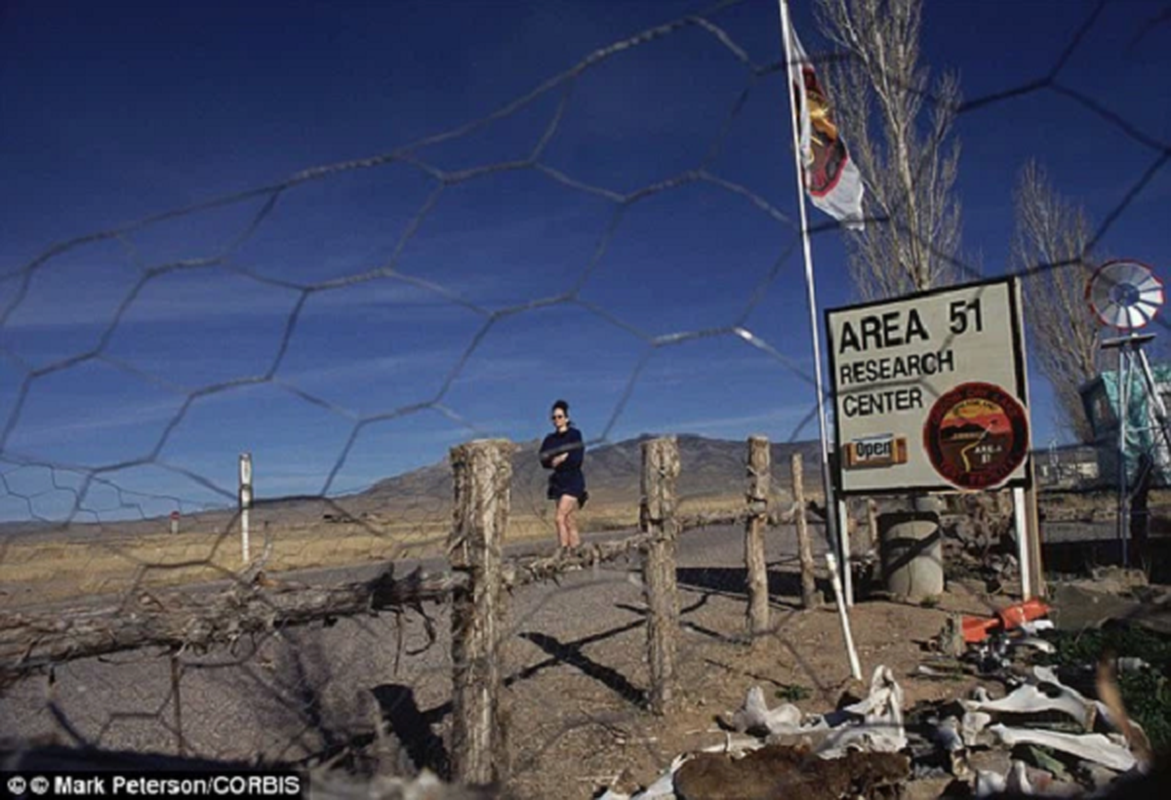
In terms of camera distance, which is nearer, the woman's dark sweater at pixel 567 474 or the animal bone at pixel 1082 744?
the animal bone at pixel 1082 744

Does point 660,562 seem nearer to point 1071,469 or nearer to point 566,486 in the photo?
point 566,486

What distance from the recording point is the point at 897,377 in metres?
6.37

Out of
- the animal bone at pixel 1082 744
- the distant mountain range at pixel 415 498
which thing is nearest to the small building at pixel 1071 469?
the animal bone at pixel 1082 744

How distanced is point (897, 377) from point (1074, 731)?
10.6 feet

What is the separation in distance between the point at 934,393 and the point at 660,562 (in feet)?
6.73

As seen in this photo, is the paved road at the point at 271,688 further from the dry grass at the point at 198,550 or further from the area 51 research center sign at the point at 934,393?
the area 51 research center sign at the point at 934,393

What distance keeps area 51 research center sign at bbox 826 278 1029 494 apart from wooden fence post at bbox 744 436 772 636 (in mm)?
639

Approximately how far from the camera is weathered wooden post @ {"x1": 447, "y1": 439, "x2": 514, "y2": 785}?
318 centimetres

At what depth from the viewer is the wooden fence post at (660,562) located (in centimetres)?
491

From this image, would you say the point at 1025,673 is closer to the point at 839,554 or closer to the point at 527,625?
the point at 839,554

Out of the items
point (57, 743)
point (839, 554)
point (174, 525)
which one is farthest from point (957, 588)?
point (57, 743)

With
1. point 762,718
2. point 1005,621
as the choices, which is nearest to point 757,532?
point 1005,621

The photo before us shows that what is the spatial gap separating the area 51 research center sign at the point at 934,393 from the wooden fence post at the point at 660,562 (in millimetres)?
1300

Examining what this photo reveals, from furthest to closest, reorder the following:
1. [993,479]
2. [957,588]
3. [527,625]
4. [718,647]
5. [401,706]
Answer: [957,588] → [527,625] → [718,647] → [993,479] → [401,706]
